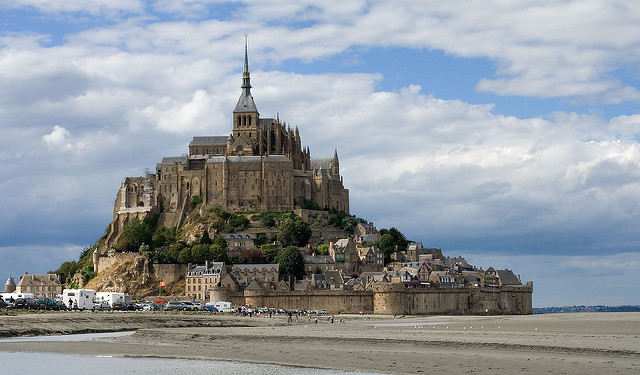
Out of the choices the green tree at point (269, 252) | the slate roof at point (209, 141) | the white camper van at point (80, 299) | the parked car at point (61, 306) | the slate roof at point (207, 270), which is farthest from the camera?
the slate roof at point (209, 141)

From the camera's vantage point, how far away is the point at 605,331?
187ft

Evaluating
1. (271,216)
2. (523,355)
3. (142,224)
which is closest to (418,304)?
(271,216)

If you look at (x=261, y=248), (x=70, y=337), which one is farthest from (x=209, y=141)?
(x=70, y=337)

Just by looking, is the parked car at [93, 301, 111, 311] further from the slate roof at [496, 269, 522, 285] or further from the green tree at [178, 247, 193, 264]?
Answer: the slate roof at [496, 269, 522, 285]

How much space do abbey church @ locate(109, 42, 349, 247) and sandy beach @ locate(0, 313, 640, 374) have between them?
64.2 metres

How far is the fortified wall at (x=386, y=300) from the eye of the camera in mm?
100500

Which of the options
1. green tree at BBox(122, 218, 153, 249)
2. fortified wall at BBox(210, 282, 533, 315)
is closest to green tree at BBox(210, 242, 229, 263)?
fortified wall at BBox(210, 282, 533, 315)

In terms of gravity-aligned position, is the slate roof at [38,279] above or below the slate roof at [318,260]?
below

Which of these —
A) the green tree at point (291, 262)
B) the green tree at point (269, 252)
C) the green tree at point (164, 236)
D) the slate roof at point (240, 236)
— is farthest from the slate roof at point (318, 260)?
the green tree at point (164, 236)

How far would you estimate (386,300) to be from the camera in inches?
3944

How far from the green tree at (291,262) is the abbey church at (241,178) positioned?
15.6 m

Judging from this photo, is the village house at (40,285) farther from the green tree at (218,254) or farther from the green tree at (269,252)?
the green tree at (269,252)

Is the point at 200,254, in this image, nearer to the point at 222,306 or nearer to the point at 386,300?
the point at 222,306

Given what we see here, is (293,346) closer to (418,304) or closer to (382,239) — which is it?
(418,304)
